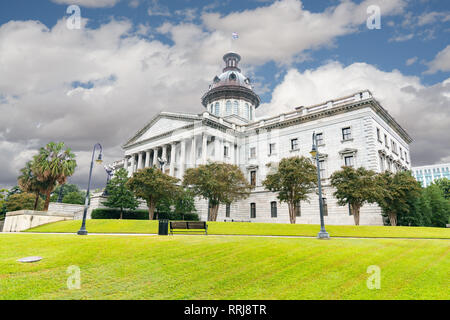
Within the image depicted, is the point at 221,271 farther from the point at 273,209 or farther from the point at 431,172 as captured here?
the point at 431,172

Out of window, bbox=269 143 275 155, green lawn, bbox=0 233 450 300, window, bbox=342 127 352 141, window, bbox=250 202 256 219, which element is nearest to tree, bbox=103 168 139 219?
window, bbox=250 202 256 219

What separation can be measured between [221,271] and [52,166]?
3133cm

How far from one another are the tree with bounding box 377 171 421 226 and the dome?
36983 millimetres

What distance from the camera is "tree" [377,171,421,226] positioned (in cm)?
3086

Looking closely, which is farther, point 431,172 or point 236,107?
point 431,172

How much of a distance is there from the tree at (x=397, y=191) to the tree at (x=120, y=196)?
1090 inches

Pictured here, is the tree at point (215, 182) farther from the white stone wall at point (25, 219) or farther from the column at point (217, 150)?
the white stone wall at point (25, 219)

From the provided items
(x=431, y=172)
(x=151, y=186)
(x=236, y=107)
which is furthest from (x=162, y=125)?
(x=431, y=172)

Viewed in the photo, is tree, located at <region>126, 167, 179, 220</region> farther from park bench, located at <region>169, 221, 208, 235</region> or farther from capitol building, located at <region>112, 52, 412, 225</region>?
park bench, located at <region>169, 221, 208, 235</region>

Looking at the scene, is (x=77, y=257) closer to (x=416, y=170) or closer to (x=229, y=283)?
(x=229, y=283)

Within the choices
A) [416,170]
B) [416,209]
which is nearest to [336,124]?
[416,209]

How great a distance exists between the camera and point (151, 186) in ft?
109

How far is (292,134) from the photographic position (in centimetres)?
4603
